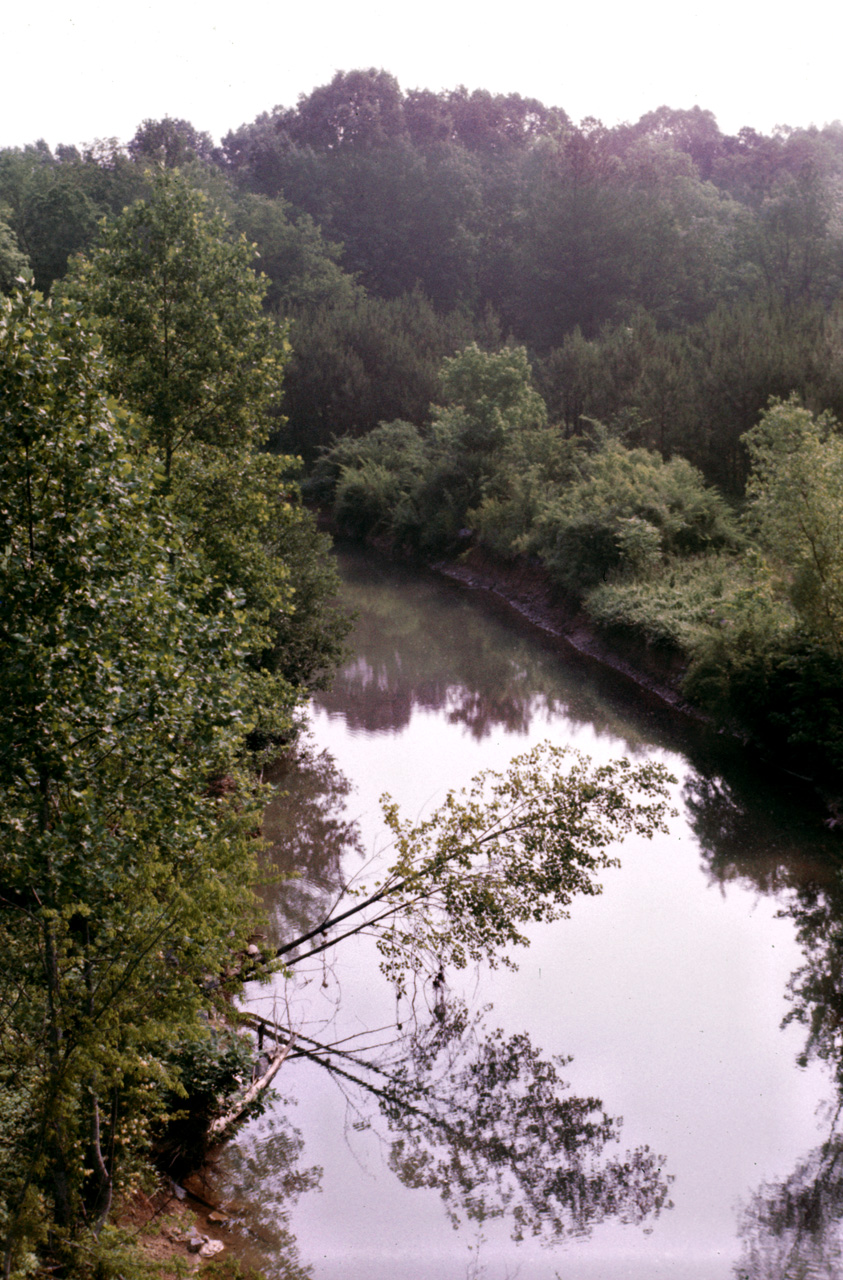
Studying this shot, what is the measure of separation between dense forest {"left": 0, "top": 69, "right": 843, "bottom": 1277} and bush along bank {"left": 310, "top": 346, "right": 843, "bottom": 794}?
9 cm

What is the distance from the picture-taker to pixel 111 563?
5555 millimetres

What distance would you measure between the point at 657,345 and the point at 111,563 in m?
35.8

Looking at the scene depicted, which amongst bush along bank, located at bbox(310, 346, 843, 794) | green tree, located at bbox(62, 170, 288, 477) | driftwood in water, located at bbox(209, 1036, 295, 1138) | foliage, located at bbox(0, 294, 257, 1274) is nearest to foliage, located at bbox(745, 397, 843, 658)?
bush along bank, located at bbox(310, 346, 843, 794)

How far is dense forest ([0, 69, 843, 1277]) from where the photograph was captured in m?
5.25

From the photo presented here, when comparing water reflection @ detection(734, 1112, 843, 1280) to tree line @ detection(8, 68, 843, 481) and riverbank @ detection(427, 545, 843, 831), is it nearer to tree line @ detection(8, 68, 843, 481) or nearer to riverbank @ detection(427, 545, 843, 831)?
riverbank @ detection(427, 545, 843, 831)

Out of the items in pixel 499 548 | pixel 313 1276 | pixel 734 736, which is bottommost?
pixel 313 1276

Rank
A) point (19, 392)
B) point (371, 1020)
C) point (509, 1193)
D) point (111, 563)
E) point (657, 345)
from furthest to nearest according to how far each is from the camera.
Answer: point (657, 345) → point (371, 1020) → point (509, 1193) → point (111, 563) → point (19, 392)

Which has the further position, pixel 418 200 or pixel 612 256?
pixel 418 200

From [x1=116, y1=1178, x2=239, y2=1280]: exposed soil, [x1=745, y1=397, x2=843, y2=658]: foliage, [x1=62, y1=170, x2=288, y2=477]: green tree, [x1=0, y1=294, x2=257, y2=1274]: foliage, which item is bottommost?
[x1=116, y1=1178, x2=239, y2=1280]: exposed soil

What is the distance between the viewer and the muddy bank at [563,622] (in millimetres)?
21109

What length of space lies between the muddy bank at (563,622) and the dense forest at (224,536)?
53 cm

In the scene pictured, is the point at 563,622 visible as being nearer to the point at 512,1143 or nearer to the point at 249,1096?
the point at 512,1143

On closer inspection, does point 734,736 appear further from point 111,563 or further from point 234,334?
point 111,563

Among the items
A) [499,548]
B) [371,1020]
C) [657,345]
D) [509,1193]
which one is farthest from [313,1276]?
[657,345]
